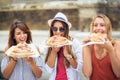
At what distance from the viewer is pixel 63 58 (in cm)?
386

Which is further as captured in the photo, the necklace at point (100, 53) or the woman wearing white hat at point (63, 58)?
the woman wearing white hat at point (63, 58)

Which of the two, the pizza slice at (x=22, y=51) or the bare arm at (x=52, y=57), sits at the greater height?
the pizza slice at (x=22, y=51)

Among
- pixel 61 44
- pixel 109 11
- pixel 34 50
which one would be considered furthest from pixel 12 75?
pixel 109 11

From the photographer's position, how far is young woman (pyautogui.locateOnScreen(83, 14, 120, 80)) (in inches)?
140

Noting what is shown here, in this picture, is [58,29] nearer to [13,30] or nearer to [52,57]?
[52,57]

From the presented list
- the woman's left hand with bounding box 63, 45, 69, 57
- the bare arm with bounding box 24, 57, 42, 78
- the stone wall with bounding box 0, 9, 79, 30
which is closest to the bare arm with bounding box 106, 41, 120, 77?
the woman's left hand with bounding box 63, 45, 69, 57

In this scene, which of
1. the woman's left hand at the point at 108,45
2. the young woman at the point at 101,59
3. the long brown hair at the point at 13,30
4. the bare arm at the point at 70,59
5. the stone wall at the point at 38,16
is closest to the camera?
the woman's left hand at the point at 108,45

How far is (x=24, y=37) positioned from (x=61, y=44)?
493mm

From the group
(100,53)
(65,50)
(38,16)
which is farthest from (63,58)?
(38,16)

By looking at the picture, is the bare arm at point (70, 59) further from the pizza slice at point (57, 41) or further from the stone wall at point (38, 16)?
the stone wall at point (38, 16)

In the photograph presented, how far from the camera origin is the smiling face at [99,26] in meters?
3.66

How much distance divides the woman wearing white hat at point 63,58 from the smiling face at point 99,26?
367mm

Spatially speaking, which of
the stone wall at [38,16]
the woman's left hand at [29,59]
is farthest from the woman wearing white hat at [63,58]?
the stone wall at [38,16]

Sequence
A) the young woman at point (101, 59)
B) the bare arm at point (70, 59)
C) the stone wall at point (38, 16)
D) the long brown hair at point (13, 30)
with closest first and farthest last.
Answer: the young woman at point (101, 59)
the bare arm at point (70, 59)
the long brown hair at point (13, 30)
the stone wall at point (38, 16)
